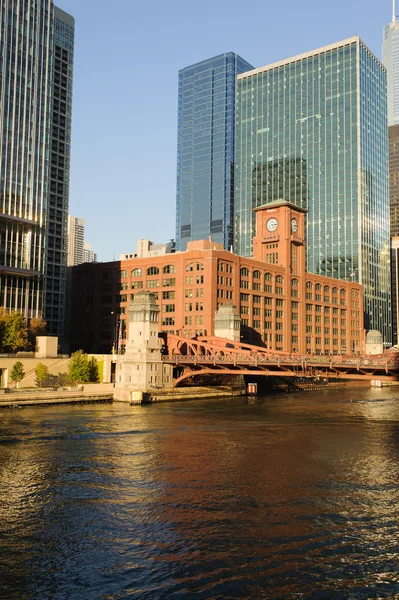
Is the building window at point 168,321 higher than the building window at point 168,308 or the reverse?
the reverse

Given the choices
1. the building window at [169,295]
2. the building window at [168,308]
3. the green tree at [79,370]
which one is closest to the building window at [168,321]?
the building window at [168,308]

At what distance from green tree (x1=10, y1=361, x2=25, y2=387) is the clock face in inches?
3673

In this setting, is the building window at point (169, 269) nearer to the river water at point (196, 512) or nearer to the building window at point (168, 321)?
the building window at point (168, 321)

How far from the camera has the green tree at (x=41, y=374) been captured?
102 meters

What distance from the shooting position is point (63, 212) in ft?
582

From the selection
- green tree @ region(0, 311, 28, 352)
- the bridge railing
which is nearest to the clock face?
the bridge railing

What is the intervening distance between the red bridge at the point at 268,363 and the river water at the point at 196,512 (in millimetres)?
7536

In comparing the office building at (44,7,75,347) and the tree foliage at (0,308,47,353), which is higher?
the office building at (44,7,75,347)

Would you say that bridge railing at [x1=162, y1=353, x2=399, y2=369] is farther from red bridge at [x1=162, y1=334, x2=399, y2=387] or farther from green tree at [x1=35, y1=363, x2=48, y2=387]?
green tree at [x1=35, y1=363, x2=48, y2=387]

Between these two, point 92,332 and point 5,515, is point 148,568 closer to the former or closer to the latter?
point 5,515

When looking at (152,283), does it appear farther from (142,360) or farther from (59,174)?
(59,174)

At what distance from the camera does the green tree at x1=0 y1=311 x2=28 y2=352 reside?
364 feet

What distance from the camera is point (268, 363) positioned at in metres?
90.4

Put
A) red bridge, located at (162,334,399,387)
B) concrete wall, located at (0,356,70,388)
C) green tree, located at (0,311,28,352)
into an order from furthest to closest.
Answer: green tree, located at (0,311,28,352), concrete wall, located at (0,356,70,388), red bridge, located at (162,334,399,387)
